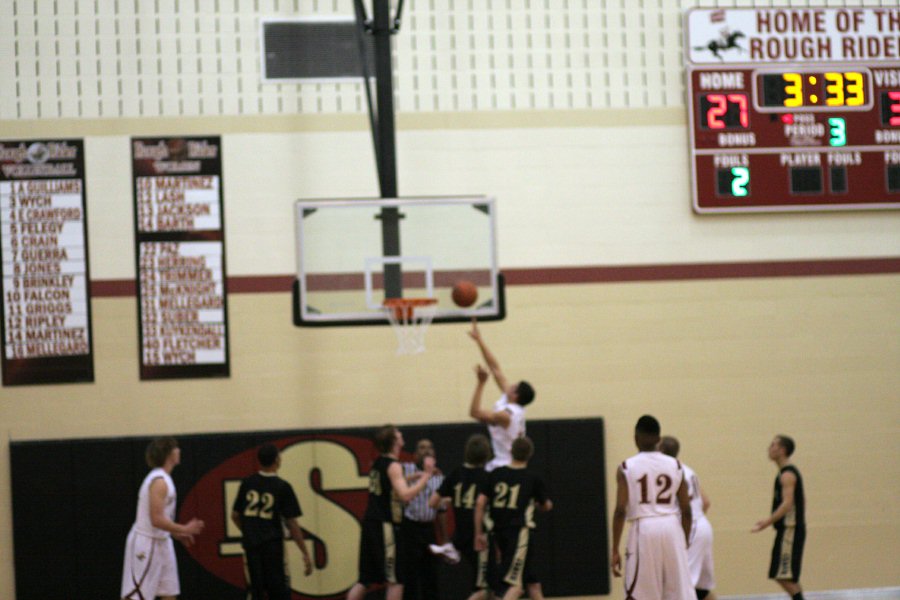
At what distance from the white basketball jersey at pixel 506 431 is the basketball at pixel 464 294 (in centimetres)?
115

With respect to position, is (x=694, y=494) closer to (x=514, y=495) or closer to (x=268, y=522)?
(x=514, y=495)

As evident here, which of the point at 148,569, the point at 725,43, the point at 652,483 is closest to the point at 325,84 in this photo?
the point at 725,43

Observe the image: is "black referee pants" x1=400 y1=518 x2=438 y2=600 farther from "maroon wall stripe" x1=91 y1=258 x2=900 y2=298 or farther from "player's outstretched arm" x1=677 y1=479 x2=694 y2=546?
"maroon wall stripe" x1=91 y1=258 x2=900 y2=298

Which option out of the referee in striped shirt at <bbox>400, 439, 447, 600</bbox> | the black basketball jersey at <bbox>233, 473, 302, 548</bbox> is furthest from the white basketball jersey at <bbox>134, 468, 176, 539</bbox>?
the referee in striped shirt at <bbox>400, 439, 447, 600</bbox>

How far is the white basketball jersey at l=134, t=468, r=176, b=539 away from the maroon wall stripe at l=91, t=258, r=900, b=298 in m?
2.57

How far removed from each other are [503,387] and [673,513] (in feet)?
8.56

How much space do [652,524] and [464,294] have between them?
8.34ft

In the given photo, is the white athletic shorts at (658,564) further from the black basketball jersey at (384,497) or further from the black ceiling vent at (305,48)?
the black ceiling vent at (305,48)

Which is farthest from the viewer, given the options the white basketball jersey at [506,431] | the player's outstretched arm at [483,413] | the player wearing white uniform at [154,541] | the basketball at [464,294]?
the white basketball jersey at [506,431]

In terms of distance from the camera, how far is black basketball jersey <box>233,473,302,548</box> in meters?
9.27

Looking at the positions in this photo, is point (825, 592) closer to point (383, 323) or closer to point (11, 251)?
point (383, 323)

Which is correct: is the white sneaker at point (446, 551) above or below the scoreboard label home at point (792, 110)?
below

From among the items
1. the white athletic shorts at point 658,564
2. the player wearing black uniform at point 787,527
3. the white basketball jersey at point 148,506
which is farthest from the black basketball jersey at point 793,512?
the white basketball jersey at point 148,506

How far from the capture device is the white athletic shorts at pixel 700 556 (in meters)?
9.62
